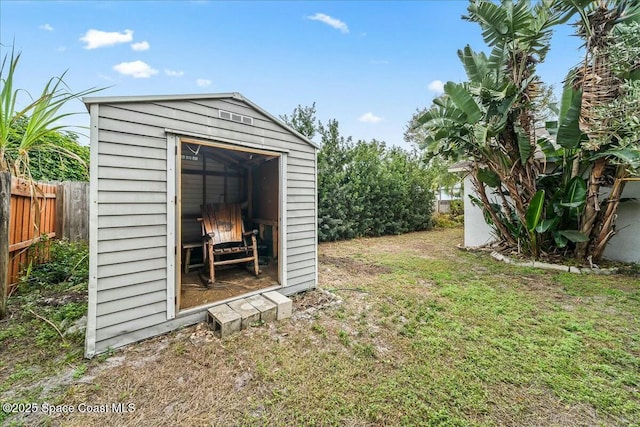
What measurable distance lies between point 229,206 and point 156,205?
193 cm

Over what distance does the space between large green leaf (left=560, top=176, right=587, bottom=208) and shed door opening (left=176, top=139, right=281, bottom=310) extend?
539 centimetres

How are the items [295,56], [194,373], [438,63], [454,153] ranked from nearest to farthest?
[194,373] < [454,153] < [295,56] < [438,63]

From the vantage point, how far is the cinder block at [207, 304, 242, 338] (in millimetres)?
2553

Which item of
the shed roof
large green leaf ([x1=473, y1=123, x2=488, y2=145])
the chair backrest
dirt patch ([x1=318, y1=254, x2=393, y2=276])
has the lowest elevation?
dirt patch ([x1=318, y1=254, x2=393, y2=276])

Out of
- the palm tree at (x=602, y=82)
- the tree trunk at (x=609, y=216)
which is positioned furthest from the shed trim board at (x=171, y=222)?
the tree trunk at (x=609, y=216)

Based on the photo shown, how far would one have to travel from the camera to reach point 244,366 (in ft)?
6.96

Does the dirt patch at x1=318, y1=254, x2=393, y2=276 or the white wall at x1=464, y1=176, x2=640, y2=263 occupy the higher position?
the white wall at x1=464, y1=176, x2=640, y2=263

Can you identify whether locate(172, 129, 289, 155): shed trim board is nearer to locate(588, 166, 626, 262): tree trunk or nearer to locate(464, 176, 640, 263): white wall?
locate(588, 166, 626, 262): tree trunk

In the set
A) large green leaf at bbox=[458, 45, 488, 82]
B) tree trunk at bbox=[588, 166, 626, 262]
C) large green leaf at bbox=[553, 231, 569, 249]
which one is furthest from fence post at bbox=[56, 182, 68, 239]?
tree trunk at bbox=[588, 166, 626, 262]

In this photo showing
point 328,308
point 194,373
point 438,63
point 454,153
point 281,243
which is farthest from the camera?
point 438,63

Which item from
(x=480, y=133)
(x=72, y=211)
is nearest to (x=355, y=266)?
(x=480, y=133)

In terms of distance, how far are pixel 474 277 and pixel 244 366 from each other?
427 cm

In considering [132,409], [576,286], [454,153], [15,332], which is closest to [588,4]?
[454,153]

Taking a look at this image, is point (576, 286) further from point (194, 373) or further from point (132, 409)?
point (132, 409)
